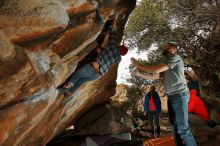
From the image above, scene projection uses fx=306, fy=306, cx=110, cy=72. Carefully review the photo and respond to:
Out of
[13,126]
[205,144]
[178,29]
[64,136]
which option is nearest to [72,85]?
[13,126]

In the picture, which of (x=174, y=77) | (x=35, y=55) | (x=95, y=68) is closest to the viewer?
(x=35, y=55)

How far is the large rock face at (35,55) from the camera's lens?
4.81m

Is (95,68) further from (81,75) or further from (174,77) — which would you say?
(174,77)

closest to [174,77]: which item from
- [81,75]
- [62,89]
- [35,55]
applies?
[81,75]

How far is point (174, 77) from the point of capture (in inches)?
278

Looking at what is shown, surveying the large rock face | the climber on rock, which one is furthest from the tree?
the large rock face

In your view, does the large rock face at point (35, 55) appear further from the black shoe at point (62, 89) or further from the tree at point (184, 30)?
the tree at point (184, 30)

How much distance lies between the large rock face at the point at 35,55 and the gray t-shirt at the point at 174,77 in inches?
74.3

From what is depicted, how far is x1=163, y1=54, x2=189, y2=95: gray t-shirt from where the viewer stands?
6949 millimetres

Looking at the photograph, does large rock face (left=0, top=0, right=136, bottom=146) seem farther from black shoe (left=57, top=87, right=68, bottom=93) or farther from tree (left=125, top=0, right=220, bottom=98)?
tree (left=125, top=0, right=220, bottom=98)

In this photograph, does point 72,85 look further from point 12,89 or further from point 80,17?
point 12,89

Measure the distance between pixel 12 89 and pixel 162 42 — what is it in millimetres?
14490

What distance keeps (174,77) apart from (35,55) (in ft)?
10.8

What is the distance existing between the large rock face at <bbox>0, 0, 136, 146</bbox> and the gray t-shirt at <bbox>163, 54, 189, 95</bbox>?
189 cm
